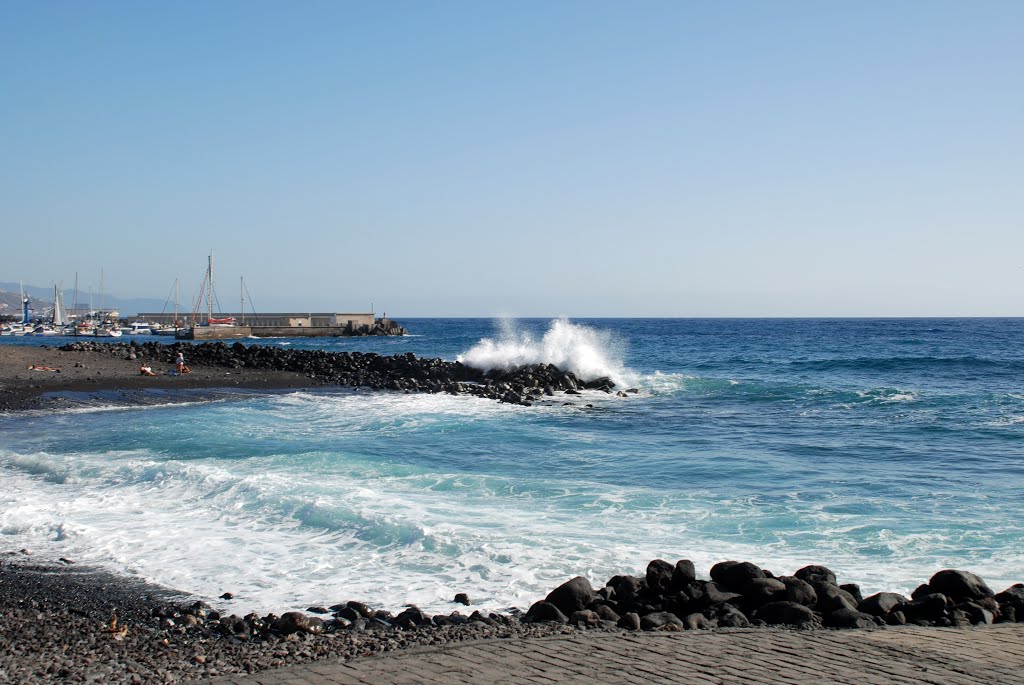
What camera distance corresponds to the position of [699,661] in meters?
5.34

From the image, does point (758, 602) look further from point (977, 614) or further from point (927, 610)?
point (977, 614)

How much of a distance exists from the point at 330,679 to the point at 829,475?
10.2 m

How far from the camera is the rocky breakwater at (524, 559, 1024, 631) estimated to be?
6473mm

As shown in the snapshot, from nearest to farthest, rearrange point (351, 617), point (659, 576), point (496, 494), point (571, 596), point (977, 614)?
1. point (977, 614)
2. point (351, 617)
3. point (571, 596)
4. point (659, 576)
5. point (496, 494)

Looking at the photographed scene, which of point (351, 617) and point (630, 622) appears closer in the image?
point (630, 622)

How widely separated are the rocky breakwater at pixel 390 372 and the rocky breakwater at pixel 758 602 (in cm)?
1786

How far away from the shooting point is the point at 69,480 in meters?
12.4

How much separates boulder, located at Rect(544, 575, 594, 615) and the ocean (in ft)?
1.81

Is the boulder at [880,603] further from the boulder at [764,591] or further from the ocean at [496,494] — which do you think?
the ocean at [496,494]

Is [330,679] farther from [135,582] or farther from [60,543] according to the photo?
[60,543]

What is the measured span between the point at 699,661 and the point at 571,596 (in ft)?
5.55

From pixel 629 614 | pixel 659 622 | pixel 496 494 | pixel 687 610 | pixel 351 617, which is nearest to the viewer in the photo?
pixel 659 622

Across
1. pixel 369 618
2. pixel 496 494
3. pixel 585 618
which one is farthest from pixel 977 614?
pixel 496 494

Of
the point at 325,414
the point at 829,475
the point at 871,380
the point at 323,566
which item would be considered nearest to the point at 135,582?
the point at 323,566
